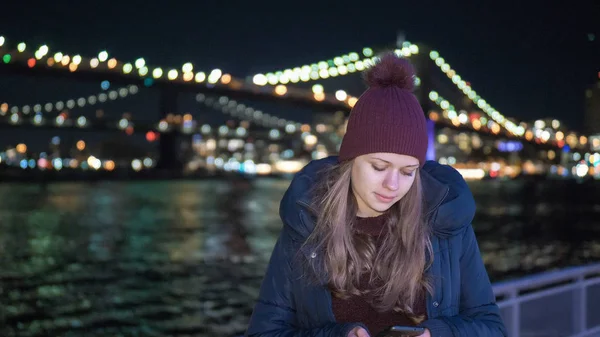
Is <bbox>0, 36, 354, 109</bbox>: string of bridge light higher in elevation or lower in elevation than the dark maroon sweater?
higher

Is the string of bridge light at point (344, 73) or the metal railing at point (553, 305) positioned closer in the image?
the metal railing at point (553, 305)

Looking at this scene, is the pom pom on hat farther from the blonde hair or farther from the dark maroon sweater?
the dark maroon sweater

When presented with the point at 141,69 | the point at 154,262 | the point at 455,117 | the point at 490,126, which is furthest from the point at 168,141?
the point at 154,262

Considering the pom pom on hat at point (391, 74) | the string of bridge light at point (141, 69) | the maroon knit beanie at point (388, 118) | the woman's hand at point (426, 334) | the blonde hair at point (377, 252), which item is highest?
the string of bridge light at point (141, 69)

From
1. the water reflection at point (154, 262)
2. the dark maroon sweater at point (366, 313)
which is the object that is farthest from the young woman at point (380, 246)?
the water reflection at point (154, 262)

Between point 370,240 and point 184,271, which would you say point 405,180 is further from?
point 184,271

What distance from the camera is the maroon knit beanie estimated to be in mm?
1205

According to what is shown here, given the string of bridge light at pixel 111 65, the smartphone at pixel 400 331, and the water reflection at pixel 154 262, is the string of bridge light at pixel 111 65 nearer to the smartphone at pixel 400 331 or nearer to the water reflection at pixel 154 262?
the water reflection at pixel 154 262

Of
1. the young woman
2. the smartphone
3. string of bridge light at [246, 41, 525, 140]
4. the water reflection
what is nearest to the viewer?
the smartphone

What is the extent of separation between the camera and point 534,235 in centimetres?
2078

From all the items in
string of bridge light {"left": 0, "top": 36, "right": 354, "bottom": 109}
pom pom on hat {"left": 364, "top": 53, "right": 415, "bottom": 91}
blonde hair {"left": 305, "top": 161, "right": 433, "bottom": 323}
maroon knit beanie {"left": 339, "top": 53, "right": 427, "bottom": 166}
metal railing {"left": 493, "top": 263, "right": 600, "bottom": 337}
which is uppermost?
string of bridge light {"left": 0, "top": 36, "right": 354, "bottom": 109}

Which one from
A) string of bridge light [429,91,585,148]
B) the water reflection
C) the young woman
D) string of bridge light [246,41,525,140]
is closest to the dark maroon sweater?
the young woman

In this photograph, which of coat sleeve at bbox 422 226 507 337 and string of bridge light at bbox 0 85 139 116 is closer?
coat sleeve at bbox 422 226 507 337

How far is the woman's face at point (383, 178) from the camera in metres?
1.21
